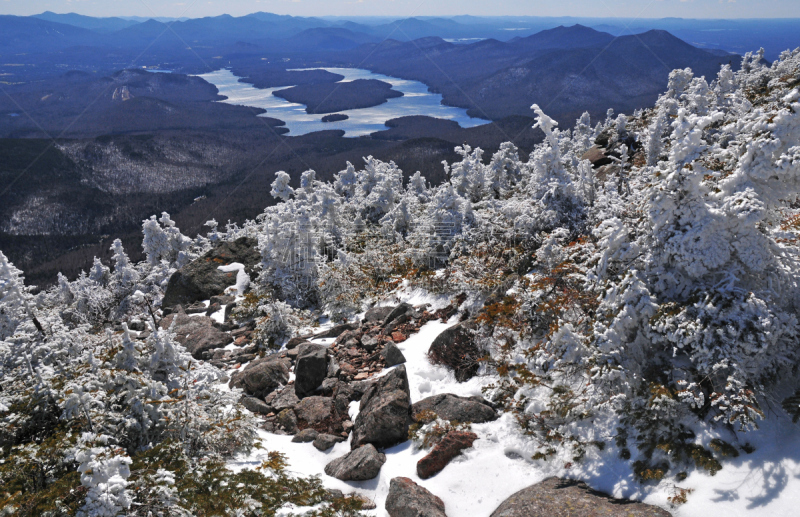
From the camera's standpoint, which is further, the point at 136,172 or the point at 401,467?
the point at 136,172

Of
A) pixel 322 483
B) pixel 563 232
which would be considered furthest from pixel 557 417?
pixel 563 232

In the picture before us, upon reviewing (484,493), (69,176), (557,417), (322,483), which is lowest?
(69,176)

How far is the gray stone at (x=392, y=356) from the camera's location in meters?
9.30

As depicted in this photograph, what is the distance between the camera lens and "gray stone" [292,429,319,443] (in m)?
7.76

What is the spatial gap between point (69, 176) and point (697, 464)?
178 m

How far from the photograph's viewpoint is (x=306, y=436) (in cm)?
779

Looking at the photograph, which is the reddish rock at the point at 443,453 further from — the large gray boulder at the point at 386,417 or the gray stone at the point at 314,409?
the gray stone at the point at 314,409

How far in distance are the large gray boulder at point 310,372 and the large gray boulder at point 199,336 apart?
5.36 metres

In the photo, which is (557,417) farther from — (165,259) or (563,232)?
(165,259)

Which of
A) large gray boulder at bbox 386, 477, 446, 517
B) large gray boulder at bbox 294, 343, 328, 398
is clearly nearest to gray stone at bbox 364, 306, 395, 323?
large gray boulder at bbox 294, 343, 328, 398

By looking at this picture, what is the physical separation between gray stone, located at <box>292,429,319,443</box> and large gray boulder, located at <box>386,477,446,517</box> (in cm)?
237

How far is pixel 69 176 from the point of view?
137875mm

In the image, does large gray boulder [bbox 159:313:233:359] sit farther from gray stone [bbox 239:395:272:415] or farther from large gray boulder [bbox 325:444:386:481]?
large gray boulder [bbox 325:444:386:481]

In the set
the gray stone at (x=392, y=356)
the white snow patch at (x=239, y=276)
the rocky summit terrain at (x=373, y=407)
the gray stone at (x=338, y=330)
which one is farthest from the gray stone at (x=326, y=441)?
the white snow patch at (x=239, y=276)
